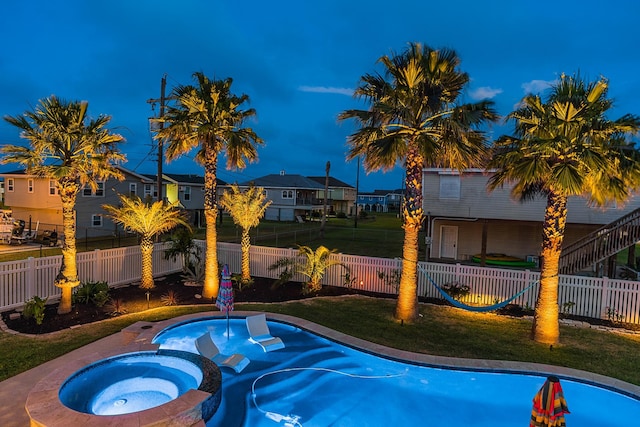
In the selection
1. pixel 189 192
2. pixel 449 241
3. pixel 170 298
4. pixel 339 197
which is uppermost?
pixel 339 197

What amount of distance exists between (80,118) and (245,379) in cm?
842

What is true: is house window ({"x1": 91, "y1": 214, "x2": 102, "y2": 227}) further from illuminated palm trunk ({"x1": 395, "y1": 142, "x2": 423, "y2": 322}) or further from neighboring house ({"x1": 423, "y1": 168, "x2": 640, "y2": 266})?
illuminated palm trunk ({"x1": 395, "y1": 142, "x2": 423, "y2": 322})

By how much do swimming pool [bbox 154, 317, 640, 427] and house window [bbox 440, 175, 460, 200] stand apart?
13.5 meters

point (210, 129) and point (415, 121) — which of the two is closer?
point (415, 121)

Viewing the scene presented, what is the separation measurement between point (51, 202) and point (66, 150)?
24.1 m

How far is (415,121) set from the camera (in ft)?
34.7

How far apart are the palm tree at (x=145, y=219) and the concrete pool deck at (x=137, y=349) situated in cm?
424

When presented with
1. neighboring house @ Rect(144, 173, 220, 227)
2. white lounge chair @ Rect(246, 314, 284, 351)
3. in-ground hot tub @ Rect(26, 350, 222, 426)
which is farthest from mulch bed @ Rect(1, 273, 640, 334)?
neighboring house @ Rect(144, 173, 220, 227)

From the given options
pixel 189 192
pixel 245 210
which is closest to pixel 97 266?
pixel 245 210

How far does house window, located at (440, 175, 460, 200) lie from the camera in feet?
67.6

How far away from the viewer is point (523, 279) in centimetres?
1305

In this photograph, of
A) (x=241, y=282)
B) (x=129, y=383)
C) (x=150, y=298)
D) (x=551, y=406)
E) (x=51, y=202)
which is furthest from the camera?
(x=51, y=202)

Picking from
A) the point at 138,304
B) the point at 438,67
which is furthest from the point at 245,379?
the point at 438,67

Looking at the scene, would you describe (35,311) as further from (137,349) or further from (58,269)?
(137,349)
